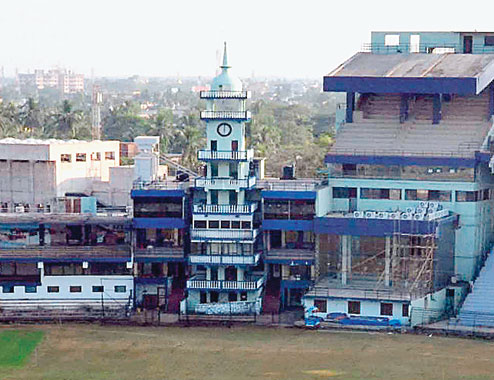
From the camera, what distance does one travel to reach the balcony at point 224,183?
5953 cm

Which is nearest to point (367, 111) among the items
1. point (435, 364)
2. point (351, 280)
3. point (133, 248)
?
point (351, 280)

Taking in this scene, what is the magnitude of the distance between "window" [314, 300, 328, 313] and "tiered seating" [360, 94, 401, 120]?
13168mm

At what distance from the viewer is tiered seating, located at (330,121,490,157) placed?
201 ft

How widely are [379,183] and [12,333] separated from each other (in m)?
20.8

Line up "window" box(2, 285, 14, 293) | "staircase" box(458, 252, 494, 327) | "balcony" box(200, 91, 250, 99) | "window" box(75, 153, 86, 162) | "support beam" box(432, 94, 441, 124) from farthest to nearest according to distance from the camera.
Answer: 1. "window" box(75, 153, 86, 162)
2. "support beam" box(432, 94, 441, 124)
3. "window" box(2, 285, 14, 293)
4. "balcony" box(200, 91, 250, 99)
5. "staircase" box(458, 252, 494, 327)

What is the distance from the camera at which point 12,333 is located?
5447 cm

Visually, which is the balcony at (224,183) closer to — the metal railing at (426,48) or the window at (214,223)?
the window at (214,223)

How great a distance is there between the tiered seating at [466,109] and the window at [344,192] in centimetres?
665

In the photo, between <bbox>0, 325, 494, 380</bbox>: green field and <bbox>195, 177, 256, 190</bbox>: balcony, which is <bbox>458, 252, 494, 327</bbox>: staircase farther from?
<bbox>195, 177, 256, 190</bbox>: balcony

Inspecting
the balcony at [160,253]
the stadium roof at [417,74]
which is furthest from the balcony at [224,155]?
the stadium roof at [417,74]

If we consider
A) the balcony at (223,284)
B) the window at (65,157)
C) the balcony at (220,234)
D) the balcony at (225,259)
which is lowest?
the balcony at (223,284)

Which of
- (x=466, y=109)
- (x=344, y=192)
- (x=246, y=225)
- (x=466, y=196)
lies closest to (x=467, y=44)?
(x=466, y=109)

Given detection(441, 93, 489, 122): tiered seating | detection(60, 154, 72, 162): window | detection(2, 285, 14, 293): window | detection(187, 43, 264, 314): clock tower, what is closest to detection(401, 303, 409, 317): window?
detection(187, 43, 264, 314): clock tower

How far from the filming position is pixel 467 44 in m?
67.2
